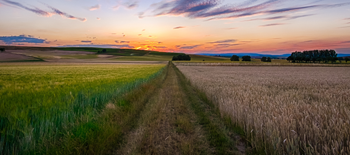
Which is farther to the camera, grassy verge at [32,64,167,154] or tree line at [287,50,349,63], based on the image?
tree line at [287,50,349,63]

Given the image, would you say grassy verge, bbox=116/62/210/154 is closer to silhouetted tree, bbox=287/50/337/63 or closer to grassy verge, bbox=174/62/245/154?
grassy verge, bbox=174/62/245/154

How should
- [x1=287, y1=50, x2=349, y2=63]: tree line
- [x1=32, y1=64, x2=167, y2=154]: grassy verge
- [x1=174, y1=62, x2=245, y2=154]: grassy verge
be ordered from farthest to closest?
[x1=287, y1=50, x2=349, y2=63]: tree line → [x1=174, y1=62, x2=245, y2=154]: grassy verge → [x1=32, y1=64, x2=167, y2=154]: grassy verge

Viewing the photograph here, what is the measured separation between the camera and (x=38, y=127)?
3.49m

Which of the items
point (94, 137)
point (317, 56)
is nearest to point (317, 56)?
point (317, 56)

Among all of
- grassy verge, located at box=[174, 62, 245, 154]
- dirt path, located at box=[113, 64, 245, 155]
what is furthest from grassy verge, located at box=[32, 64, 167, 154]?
grassy verge, located at box=[174, 62, 245, 154]

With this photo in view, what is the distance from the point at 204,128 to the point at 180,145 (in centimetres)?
137

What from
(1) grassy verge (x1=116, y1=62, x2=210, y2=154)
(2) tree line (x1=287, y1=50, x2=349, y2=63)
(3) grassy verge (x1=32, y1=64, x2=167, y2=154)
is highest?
(2) tree line (x1=287, y1=50, x2=349, y2=63)

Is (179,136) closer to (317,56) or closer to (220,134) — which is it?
(220,134)

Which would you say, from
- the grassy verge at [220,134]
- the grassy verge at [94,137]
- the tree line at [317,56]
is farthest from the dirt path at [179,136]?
the tree line at [317,56]

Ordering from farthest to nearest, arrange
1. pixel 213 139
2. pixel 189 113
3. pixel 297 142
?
pixel 189 113 < pixel 213 139 < pixel 297 142

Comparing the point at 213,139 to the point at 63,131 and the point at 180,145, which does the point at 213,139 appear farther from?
the point at 63,131

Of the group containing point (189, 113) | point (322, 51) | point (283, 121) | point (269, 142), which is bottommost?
point (189, 113)

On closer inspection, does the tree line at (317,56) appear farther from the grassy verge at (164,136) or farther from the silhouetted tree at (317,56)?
the grassy verge at (164,136)

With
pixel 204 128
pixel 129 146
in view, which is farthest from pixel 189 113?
pixel 129 146
